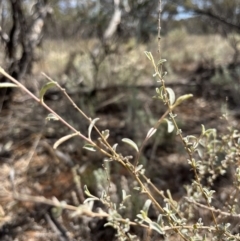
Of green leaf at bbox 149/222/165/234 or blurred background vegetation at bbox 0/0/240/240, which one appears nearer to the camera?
green leaf at bbox 149/222/165/234

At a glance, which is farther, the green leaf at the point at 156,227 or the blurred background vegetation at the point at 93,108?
the blurred background vegetation at the point at 93,108

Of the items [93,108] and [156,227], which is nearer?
[156,227]

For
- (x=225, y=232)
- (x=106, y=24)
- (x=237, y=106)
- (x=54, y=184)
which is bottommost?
(x=54, y=184)

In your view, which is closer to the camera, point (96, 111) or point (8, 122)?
point (8, 122)

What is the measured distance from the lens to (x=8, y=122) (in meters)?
2.48

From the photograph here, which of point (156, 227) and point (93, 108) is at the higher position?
point (156, 227)

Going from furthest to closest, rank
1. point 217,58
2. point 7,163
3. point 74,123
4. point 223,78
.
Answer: point 217,58
point 223,78
point 74,123
point 7,163

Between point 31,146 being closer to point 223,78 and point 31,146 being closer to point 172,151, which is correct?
point 172,151

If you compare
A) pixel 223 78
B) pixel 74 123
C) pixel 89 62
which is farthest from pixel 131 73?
pixel 74 123

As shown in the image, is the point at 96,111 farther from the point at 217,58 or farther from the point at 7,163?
the point at 217,58

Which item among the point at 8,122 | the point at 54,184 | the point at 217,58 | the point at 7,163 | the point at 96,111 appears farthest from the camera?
the point at 217,58

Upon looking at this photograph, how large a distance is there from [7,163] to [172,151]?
34.9 inches

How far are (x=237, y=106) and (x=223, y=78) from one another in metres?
0.40

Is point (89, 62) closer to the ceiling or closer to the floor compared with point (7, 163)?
closer to the ceiling
